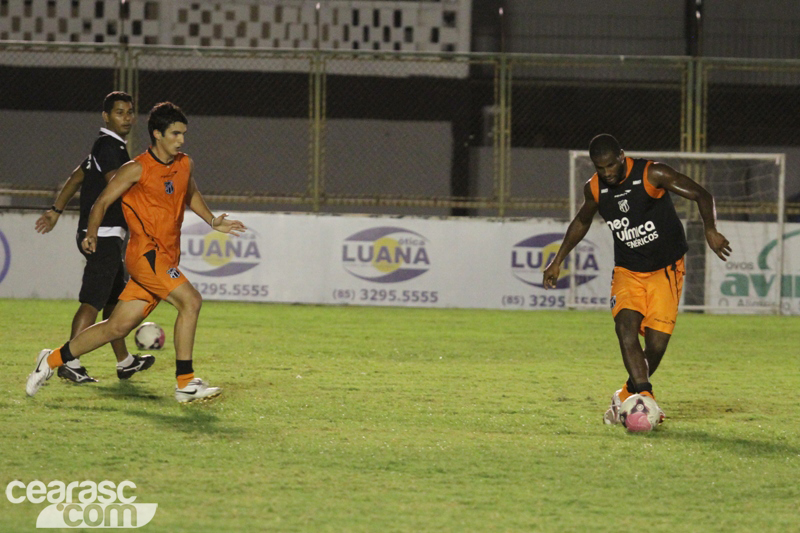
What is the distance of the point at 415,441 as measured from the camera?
5355 millimetres

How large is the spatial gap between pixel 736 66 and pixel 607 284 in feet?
12.9

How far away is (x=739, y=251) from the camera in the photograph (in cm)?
1422

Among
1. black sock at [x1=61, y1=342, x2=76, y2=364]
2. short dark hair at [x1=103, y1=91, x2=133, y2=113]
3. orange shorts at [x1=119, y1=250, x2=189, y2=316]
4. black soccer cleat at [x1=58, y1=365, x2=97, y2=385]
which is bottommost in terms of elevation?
black soccer cleat at [x1=58, y1=365, x2=97, y2=385]

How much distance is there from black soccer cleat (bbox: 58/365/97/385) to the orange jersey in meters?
1.14

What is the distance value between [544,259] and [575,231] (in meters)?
7.59

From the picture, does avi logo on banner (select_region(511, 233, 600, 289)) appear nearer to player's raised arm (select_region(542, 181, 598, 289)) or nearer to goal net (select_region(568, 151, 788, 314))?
goal net (select_region(568, 151, 788, 314))

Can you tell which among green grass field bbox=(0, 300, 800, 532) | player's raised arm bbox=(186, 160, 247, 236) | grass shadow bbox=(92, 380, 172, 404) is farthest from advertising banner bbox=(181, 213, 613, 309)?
player's raised arm bbox=(186, 160, 247, 236)

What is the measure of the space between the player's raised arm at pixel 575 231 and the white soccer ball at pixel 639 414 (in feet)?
3.31

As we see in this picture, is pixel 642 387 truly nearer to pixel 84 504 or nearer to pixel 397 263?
pixel 84 504

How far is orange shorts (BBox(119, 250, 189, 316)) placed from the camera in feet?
20.7

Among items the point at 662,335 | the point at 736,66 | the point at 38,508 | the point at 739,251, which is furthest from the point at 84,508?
the point at 736,66

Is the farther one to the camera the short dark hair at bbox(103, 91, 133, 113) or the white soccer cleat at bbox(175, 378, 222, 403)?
the short dark hair at bbox(103, 91, 133, 113)

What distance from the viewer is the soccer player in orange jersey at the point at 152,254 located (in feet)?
20.6

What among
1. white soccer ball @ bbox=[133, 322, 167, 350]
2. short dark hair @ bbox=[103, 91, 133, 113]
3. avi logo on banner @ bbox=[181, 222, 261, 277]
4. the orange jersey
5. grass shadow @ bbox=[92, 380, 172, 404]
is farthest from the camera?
avi logo on banner @ bbox=[181, 222, 261, 277]
